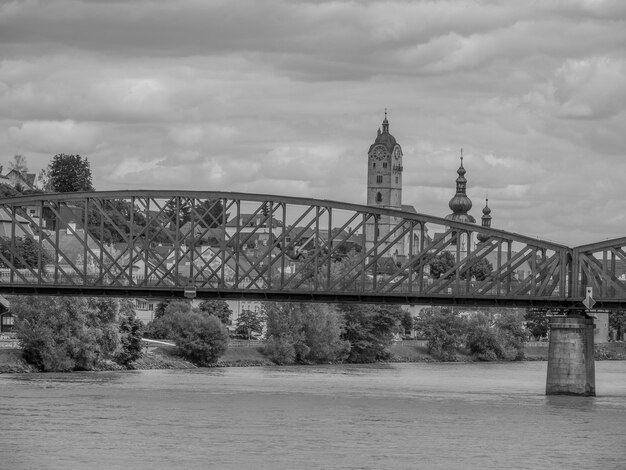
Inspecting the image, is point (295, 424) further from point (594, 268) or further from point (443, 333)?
A: point (443, 333)

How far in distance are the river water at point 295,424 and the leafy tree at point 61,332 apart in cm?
526

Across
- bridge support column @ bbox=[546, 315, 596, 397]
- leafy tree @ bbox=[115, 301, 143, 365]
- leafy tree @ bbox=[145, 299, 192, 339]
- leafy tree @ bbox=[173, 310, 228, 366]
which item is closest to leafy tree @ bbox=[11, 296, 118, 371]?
leafy tree @ bbox=[115, 301, 143, 365]

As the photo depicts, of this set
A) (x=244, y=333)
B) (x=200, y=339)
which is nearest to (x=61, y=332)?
(x=200, y=339)

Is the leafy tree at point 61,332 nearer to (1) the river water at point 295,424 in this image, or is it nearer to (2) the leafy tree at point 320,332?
(1) the river water at point 295,424

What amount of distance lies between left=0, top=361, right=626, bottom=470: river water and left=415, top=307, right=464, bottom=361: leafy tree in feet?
202

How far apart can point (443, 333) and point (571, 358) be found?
256 ft

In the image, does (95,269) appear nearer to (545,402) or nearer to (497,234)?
(497,234)

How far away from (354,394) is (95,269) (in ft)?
171

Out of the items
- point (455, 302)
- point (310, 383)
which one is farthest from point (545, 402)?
point (310, 383)

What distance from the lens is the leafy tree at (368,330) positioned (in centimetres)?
16512

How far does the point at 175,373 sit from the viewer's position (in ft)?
416

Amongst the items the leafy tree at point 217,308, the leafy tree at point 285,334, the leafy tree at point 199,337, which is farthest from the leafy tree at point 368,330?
the leafy tree at point 199,337

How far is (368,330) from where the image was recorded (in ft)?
546

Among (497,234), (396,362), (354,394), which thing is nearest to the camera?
(354,394)
